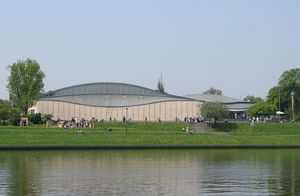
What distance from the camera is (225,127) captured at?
86312mm

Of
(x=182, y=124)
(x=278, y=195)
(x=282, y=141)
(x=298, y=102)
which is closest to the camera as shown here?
(x=278, y=195)

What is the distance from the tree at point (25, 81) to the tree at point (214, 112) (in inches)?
1055

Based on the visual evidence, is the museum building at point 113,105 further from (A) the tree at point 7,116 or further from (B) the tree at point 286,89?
(A) the tree at point 7,116

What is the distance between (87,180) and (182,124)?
59536mm

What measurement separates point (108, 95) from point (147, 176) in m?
97.2

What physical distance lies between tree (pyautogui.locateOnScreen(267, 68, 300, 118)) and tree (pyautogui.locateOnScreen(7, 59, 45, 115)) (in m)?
56.9

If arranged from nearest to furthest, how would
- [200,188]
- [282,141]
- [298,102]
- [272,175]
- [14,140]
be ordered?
[200,188] < [272,175] < [14,140] < [282,141] < [298,102]

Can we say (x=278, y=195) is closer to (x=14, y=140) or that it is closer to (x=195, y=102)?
(x=14, y=140)

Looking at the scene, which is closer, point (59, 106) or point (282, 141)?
point (282, 141)

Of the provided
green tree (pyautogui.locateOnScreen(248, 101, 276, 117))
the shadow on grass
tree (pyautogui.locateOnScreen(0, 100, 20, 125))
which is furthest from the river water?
green tree (pyautogui.locateOnScreen(248, 101, 276, 117))

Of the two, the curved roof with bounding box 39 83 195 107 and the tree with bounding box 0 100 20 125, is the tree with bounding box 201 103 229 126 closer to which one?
the curved roof with bounding box 39 83 195 107

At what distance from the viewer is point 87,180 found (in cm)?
2955

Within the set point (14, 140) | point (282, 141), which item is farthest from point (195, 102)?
point (14, 140)

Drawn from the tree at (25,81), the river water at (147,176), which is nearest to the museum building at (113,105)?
the tree at (25,81)
